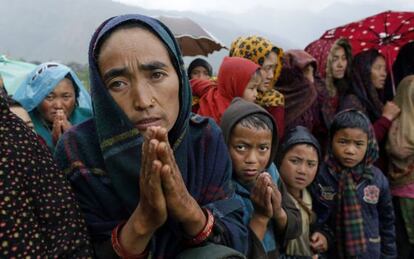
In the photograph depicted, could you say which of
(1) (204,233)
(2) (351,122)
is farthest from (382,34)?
(1) (204,233)

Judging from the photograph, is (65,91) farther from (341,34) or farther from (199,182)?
(341,34)

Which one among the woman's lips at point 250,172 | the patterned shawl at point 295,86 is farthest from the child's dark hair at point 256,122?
the patterned shawl at point 295,86

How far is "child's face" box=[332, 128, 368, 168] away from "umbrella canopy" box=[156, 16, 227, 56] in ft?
13.3

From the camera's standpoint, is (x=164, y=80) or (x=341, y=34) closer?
(x=164, y=80)

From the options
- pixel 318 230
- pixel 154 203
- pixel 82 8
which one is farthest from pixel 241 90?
pixel 82 8

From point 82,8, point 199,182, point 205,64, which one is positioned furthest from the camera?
point 82,8

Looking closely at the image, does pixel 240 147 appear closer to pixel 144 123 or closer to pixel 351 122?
pixel 144 123

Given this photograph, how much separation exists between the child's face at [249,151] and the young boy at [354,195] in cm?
90

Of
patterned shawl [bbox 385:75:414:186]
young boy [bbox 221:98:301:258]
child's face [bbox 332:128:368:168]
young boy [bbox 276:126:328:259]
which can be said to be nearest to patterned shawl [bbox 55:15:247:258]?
young boy [bbox 221:98:301:258]

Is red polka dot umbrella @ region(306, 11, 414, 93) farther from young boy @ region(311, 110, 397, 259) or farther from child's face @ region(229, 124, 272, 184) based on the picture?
child's face @ region(229, 124, 272, 184)

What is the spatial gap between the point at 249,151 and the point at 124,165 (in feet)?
3.23

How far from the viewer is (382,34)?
168 inches

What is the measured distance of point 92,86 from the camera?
116cm

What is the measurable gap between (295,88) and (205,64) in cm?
261
